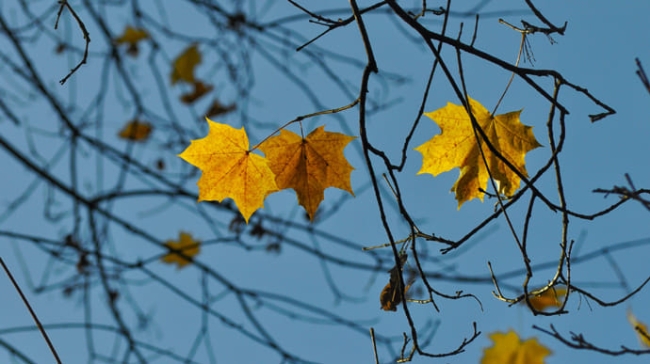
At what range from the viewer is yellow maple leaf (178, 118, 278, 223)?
1.64m

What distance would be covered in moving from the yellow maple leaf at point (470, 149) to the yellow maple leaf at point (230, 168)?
15.4 inches

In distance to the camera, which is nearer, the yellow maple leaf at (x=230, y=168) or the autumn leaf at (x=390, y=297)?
the autumn leaf at (x=390, y=297)

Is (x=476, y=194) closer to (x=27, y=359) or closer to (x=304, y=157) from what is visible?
(x=304, y=157)

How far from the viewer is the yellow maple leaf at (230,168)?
1.64 m

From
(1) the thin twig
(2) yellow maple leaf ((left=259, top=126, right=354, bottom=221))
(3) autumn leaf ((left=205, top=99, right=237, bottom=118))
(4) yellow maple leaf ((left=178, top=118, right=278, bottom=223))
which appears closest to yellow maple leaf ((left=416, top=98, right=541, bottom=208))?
(2) yellow maple leaf ((left=259, top=126, right=354, bottom=221))

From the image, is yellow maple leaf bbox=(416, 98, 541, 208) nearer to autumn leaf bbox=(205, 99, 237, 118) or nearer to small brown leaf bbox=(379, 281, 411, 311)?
small brown leaf bbox=(379, 281, 411, 311)

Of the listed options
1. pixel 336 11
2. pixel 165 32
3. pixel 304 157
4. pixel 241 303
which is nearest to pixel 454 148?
pixel 304 157

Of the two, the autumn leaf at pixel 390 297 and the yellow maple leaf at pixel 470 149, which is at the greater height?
the yellow maple leaf at pixel 470 149

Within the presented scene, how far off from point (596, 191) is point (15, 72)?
2.59 meters

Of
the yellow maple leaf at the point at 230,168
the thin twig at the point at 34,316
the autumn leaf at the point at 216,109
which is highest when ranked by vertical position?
the autumn leaf at the point at 216,109

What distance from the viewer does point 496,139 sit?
1.72 m

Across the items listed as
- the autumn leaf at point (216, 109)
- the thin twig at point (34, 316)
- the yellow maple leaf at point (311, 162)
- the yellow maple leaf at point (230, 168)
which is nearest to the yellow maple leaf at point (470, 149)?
the yellow maple leaf at point (311, 162)

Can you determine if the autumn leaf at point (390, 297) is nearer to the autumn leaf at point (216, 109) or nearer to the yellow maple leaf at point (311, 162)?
the yellow maple leaf at point (311, 162)

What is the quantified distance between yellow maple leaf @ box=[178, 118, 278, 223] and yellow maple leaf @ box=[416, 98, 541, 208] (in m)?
0.39
